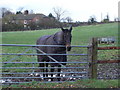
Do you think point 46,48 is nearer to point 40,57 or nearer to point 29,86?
point 40,57

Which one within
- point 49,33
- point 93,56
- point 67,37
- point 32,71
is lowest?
point 32,71

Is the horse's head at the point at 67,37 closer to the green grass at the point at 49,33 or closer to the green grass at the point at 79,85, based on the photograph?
the green grass at the point at 79,85

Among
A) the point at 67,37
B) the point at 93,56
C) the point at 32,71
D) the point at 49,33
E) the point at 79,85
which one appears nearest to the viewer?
the point at 79,85

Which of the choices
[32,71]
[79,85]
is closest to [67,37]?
[79,85]

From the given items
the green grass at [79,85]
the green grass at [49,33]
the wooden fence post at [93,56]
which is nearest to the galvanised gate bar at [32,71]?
the wooden fence post at [93,56]

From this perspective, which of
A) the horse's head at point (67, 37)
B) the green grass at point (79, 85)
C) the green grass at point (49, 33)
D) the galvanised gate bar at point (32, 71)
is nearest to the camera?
the green grass at point (79, 85)

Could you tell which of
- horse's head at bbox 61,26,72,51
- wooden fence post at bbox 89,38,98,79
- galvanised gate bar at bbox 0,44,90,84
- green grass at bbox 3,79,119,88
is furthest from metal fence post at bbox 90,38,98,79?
horse's head at bbox 61,26,72,51

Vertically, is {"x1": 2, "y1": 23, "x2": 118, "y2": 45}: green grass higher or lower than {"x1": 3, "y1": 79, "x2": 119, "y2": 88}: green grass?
higher

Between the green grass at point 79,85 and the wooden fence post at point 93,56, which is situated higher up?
the wooden fence post at point 93,56

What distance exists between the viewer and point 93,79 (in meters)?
7.24

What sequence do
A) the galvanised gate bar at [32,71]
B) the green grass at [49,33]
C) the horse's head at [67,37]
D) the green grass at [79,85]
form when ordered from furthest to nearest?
the green grass at [49,33] < the horse's head at [67,37] < the galvanised gate bar at [32,71] < the green grass at [79,85]

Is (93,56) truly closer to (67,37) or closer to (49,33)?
(67,37)

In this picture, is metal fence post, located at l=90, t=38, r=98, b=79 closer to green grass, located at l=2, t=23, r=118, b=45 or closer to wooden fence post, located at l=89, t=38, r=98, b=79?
wooden fence post, located at l=89, t=38, r=98, b=79

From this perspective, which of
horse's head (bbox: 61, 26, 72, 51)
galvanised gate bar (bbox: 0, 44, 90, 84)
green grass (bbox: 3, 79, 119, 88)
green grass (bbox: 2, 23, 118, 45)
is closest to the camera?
green grass (bbox: 3, 79, 119, 88)
